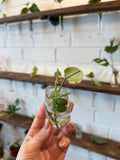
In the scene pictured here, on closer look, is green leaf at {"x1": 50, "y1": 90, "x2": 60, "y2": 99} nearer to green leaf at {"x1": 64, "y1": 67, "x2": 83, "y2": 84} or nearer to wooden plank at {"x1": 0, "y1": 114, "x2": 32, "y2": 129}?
green leaf at {"x1": 64, "y1": 67, "x2": 83, "y2": 84}

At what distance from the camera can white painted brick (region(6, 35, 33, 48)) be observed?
92 centimetres

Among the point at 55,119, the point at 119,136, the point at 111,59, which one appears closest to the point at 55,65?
the point at 111,59

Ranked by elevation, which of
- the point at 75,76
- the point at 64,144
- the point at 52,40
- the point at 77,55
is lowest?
the point at 64,144

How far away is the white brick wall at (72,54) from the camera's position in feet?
2.37

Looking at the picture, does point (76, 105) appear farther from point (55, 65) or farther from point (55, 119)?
point (55, 119)

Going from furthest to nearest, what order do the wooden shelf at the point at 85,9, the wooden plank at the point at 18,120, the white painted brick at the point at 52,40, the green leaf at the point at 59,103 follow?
the wooden plank at the point at 18,120, the white painted brick at the point at 52,40, the wooden shelf at the point at 85,9, the green leaf at the point at 59,103

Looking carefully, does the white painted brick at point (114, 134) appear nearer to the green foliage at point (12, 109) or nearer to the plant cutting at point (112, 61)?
the plant cutting at point (112, 61)

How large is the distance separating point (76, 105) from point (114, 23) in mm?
568

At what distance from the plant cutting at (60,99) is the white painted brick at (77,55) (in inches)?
15.0

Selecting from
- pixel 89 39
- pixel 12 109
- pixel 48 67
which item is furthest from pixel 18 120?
pixel 89 39

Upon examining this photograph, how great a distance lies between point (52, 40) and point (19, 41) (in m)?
0.30

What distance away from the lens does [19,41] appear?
37.8 inches

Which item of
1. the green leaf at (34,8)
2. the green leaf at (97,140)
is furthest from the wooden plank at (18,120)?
the green leaf at (34,8)

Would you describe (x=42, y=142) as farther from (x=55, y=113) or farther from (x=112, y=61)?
(x=112, y=61)
